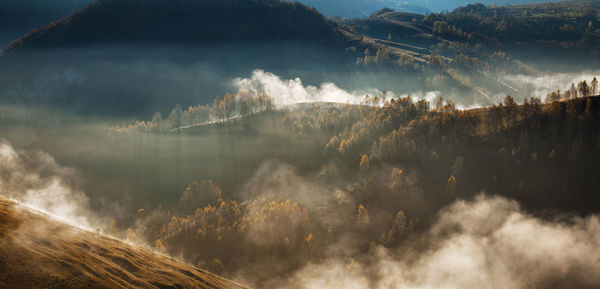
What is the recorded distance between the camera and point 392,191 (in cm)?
15800

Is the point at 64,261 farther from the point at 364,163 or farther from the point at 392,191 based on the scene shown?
the point at 364,163

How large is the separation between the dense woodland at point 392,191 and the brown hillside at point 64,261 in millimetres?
76848

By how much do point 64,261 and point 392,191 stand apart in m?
139

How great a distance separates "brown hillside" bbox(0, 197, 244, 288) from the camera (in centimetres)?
3688

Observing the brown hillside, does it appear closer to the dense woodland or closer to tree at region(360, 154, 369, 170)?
the dense woodland

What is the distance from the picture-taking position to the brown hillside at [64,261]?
36875mm

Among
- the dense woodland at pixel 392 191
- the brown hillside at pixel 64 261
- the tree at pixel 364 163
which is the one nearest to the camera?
the brown hillside at pixel 64 261

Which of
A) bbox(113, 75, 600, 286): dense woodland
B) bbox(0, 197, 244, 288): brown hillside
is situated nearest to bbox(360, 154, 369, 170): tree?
bbox(113, 75, 600, 286): dense woodland

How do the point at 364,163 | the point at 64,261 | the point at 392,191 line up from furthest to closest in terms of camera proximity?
the point at 364,163
the point at 392,191
the point at 64,261

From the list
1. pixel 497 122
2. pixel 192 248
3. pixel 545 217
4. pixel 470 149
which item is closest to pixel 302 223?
pixel 192 248

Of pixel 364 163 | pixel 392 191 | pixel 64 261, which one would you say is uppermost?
pixel 64 261

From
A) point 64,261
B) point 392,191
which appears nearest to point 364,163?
point 392,191

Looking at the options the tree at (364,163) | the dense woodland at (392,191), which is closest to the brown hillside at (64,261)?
the dense woodland at (392,191)

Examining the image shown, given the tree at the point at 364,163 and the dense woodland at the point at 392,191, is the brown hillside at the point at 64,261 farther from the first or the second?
the tree at the point at 364,163
